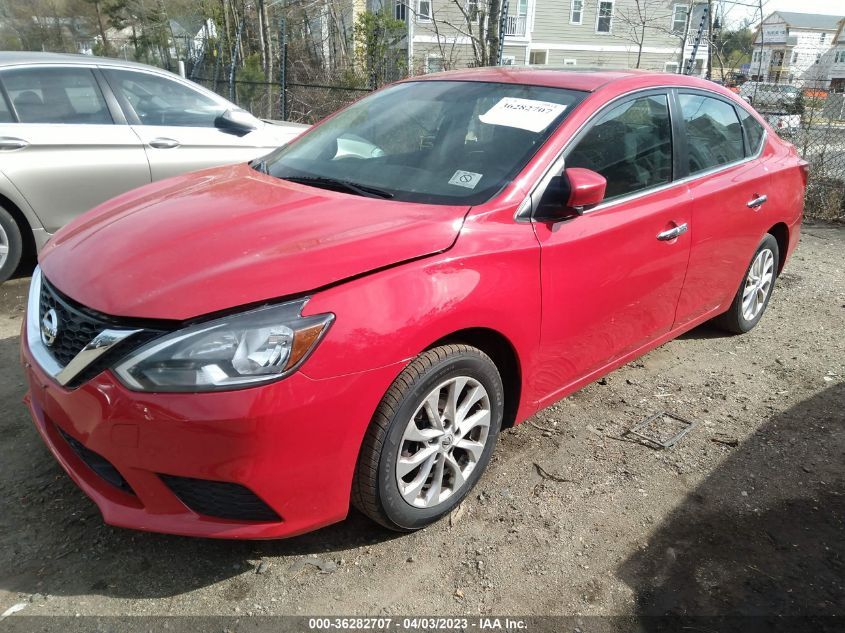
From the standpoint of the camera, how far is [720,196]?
12.2 feet

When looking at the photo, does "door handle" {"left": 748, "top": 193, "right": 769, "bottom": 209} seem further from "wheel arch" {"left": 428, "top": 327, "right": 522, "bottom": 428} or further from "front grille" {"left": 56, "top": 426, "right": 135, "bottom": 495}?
"front grille" {"left": 56, "top": 426, "right": 135, "bottom": 495}

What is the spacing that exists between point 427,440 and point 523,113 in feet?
5.08

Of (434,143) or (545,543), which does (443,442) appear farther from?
(434,143)

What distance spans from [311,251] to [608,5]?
33.7 m

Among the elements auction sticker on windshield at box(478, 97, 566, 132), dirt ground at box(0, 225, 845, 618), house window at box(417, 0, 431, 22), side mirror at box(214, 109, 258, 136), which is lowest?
dirt ground at box(0, 225, 845, 618)

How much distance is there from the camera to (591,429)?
3459mm

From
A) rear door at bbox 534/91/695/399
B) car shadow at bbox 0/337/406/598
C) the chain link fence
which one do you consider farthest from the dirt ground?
the chain link fence

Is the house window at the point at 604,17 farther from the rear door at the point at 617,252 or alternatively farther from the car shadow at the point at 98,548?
the car shadow at the point at 98,548

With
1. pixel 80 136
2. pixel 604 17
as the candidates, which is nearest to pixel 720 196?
pixel 80 136

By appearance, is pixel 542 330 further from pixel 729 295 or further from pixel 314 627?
pixel 729 295

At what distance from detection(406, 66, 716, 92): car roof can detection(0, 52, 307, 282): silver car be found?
234 cm

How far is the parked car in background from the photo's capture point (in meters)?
8.89

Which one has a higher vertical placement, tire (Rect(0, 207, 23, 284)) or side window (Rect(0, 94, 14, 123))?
side window (Rect(0, 94, 14, 123))

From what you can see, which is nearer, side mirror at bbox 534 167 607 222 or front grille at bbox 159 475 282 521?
front grille at bbox 159 475 282 521
